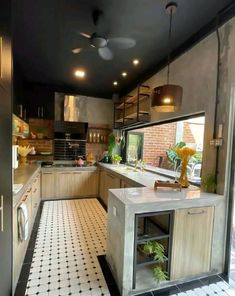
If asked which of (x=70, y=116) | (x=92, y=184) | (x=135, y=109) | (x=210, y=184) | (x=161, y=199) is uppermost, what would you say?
(x=135, y=109)

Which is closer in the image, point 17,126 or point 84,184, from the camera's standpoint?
point 17,126

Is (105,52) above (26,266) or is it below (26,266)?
above

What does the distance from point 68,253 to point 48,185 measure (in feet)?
7.79

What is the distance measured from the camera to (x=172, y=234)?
6.18 ft

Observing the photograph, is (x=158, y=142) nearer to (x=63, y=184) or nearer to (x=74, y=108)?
(x=74, y=108)

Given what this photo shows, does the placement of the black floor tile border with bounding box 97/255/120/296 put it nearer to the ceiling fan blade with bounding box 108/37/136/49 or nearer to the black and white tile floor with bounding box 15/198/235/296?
the black and white tile floor with bounding box 15/198/235/296

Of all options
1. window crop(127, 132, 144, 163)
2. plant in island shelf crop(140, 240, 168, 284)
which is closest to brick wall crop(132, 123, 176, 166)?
window crop(127, 132, 144, 163)

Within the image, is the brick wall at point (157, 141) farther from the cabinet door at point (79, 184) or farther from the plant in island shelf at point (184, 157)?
the cabinet door at point (79, 184)

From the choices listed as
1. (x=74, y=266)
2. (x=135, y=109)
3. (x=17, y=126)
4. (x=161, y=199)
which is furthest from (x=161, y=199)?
(x=17, y=126)

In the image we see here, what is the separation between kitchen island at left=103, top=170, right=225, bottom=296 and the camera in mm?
1763

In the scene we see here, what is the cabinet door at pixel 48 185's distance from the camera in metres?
4.47

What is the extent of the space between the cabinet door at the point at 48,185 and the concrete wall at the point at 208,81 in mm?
3219

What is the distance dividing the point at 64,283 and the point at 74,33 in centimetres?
290

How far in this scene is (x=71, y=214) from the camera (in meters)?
3.70
